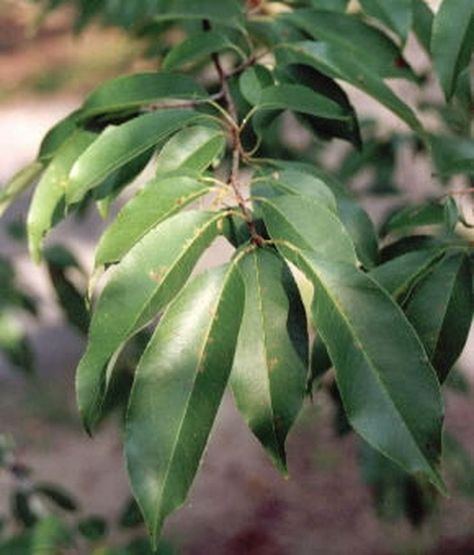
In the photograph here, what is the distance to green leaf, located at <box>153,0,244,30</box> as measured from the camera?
124 centimetres

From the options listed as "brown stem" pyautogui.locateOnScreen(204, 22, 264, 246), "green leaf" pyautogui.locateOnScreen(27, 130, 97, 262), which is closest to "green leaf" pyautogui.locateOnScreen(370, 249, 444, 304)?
"brown stem" pyautogui.locateOnScreen(204, 22, 264, 246)

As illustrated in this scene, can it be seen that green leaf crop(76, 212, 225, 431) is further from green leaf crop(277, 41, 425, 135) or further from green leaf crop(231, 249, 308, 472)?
green leaf crop(277, 41, 425, 135)

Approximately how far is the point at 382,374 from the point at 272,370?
0.32 ft

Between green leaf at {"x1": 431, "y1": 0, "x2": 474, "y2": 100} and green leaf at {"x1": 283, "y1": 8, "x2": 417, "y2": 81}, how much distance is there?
0.19 m

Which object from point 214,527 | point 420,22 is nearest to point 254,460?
point 214,527

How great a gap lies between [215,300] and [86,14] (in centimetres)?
97

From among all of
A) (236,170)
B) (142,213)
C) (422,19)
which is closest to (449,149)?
(422,19)

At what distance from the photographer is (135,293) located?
2.66 ft

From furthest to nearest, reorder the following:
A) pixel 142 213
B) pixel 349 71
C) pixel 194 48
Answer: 1. pixel 194 48
2. pixel 349 71
3. pixel 142 213

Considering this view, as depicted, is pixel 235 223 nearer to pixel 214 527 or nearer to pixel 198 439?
pixel 198 439

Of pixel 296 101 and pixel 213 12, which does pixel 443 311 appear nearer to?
pixel 296 101

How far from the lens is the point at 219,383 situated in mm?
784

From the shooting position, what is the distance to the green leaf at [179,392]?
2.50 feet

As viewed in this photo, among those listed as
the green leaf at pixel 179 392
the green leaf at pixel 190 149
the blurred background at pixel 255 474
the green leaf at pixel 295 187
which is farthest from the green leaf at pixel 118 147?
the blurred background at pixel 255 474
